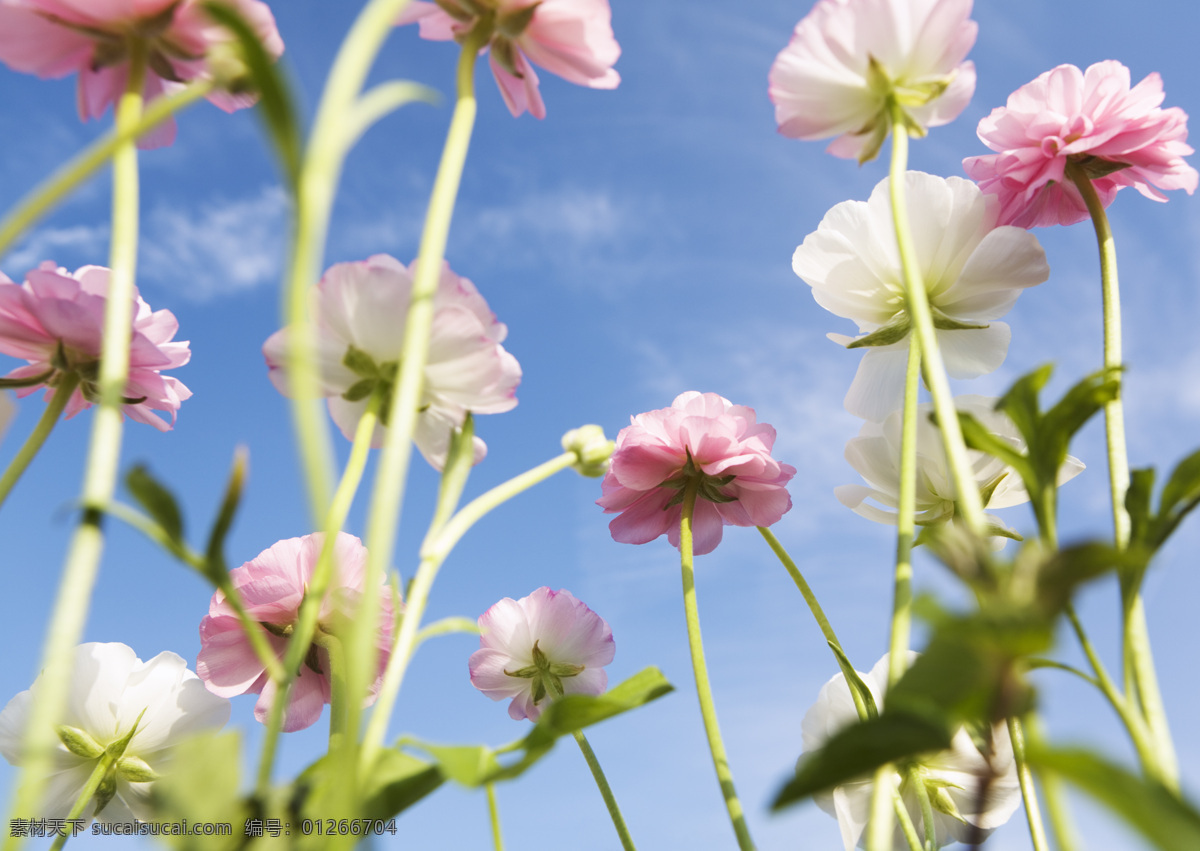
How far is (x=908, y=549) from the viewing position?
0.41 m

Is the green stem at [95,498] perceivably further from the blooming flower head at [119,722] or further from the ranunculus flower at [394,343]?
the blooming flower head at [119,722]

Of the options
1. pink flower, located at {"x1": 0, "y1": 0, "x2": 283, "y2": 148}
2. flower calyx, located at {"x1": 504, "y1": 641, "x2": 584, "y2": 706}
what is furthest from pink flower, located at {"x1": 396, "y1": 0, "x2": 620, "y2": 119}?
flower calyx, located at {"x1": 504, "y1": 641, "x2": 584, "y2": 706}

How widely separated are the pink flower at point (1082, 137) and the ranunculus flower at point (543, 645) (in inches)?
21.8

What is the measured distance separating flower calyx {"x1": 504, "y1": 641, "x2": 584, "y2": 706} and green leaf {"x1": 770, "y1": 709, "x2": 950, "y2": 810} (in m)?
0.66

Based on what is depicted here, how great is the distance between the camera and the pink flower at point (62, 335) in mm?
498

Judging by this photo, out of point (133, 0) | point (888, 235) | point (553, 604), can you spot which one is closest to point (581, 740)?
point (553, 604)

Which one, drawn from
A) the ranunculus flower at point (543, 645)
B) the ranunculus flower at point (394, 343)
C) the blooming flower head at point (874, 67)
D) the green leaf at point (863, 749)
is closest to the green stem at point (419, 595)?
the ranunculus flower at point (394, 343)

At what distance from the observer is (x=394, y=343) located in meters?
0.45

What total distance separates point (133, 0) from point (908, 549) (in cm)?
45

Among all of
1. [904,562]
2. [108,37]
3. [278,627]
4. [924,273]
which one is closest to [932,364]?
[904,562]

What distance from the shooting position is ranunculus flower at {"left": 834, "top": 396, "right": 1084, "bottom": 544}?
68 cm

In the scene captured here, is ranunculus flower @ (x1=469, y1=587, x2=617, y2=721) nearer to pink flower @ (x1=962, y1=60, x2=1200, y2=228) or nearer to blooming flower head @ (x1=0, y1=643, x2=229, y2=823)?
blooming flower head @ (x1=0, y1=643, x2=229, y2=823)

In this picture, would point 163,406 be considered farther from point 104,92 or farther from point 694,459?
point 694,459

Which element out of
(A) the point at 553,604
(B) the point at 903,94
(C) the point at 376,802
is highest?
(B) the point at 903,94
